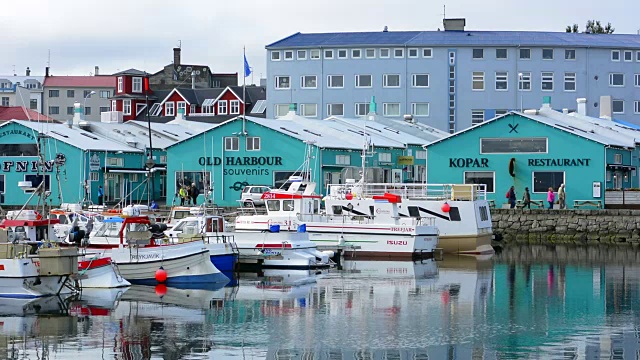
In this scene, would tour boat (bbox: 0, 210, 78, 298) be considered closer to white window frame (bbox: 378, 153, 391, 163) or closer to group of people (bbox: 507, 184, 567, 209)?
group of people (bbox: 507, 184, 567, 209)

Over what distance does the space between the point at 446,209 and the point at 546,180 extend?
1339cm

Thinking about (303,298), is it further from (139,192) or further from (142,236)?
(139,192)

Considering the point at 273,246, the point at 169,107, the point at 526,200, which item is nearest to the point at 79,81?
the point at 169,107

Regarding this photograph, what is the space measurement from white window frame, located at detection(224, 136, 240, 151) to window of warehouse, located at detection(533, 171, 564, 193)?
1469 centimetres

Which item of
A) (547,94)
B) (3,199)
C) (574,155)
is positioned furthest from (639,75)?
(3,199)

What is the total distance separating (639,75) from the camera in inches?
3484

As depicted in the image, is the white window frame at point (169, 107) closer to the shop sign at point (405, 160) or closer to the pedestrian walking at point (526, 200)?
the shop sign at point (405, 160)

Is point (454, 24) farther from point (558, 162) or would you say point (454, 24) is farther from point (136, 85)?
point (558, 162)

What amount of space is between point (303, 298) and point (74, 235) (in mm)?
7252

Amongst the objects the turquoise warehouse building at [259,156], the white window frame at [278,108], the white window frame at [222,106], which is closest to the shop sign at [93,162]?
the turquoise warehouse building at [259,156]

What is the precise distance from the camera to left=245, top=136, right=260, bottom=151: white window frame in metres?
63.5

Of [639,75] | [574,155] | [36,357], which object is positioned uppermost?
[639,75]

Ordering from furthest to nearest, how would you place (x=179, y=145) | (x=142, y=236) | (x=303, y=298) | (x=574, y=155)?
1. (x=179, y=145)
2. (x=574, y=155)
3. (x=142, y=236)
4. (x=303, y=298)

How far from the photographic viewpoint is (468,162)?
61250 mm
